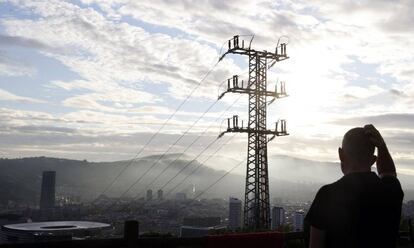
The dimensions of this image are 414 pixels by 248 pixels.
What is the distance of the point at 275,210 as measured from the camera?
3008 centimetres

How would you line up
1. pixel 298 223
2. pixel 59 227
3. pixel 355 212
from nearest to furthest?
pixel 355 212 → pixel 298 223 → pixel 59 227

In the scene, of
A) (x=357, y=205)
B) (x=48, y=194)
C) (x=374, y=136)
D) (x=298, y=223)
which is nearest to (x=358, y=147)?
(x=374, y=136)

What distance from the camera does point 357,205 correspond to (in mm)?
2941

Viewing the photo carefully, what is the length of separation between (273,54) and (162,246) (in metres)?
18.8

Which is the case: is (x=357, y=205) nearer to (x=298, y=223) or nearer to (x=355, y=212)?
(x=355, y=212)

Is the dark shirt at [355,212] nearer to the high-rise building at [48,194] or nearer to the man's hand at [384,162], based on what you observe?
the man's hand at [384,162]

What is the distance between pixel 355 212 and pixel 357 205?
1.9 inches

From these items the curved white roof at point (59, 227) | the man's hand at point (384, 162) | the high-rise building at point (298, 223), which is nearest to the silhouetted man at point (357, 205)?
the man's hand at point (384, 162)

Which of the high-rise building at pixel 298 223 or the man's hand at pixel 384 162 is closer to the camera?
the man's hand at pixel 384 162

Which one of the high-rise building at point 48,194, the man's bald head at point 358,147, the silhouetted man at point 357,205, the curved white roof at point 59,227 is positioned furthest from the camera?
the high-rise building at point 48,194

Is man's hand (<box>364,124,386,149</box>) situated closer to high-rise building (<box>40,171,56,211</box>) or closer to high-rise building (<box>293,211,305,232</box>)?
high-rise building (<box>293,211,305,232</box>)

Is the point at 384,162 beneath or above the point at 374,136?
beneath

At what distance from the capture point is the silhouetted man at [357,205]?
2.89 metres

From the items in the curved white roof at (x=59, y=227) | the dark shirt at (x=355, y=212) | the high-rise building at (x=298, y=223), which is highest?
the dark shirt at (x=355, y=212)
